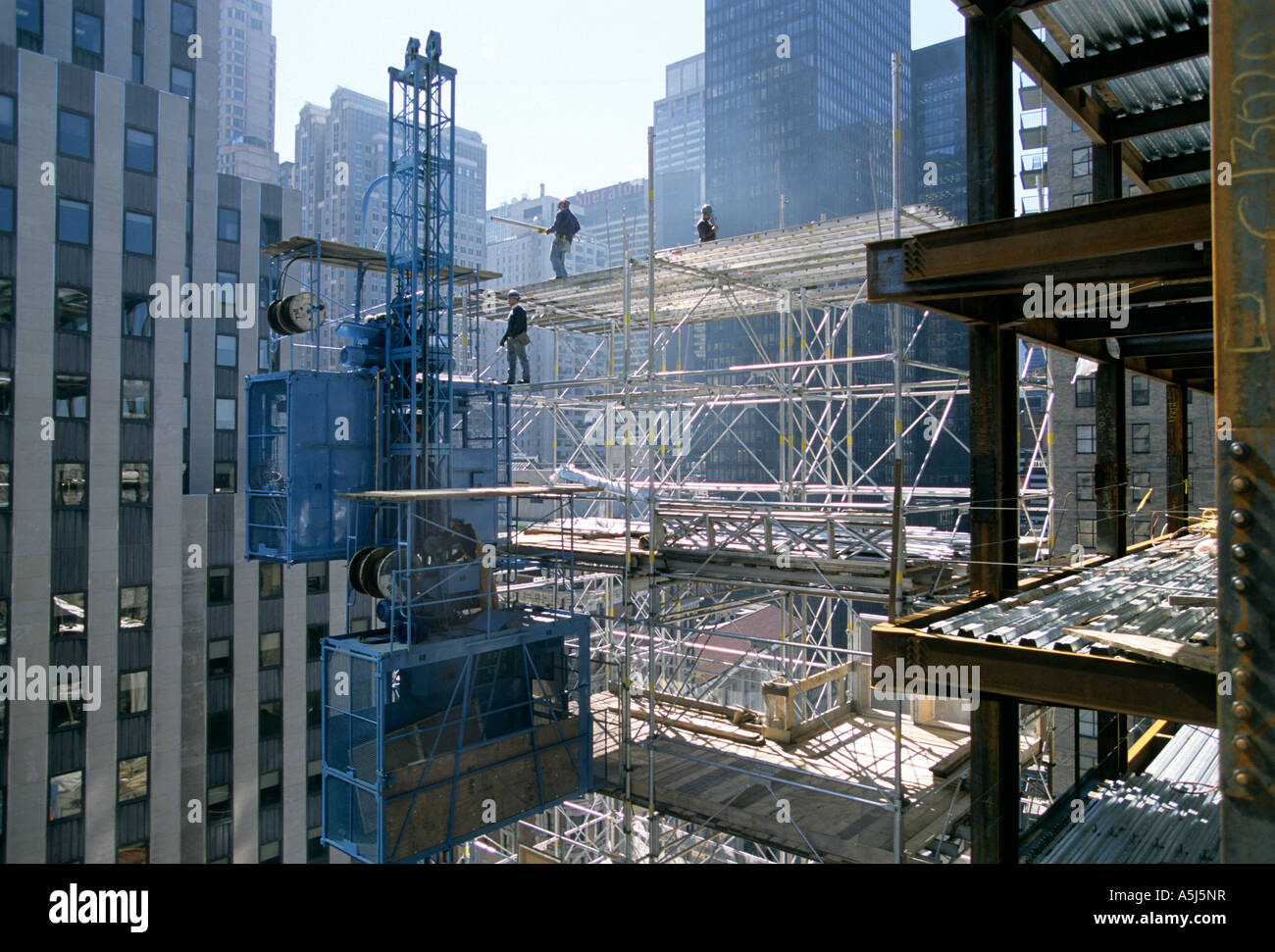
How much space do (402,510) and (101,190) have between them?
2315cm

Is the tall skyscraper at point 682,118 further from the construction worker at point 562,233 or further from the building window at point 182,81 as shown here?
the construction worker at point 562,233

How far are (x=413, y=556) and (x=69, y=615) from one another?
66.8ft

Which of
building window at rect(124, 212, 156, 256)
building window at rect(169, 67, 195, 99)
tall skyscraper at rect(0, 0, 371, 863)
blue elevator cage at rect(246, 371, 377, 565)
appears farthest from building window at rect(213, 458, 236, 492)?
blue elevator cage at rect(246, 371, 377, 565)

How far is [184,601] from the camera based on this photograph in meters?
30.8

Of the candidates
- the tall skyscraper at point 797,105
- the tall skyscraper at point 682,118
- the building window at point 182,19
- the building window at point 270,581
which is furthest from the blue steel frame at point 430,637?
the tall skyscraper at point 682,118

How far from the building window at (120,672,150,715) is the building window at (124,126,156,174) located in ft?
58.3

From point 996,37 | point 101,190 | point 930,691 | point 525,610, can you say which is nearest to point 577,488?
point 525,610

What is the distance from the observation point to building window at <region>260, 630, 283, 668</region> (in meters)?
32.7

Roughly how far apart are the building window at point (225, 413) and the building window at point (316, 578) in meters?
6.25

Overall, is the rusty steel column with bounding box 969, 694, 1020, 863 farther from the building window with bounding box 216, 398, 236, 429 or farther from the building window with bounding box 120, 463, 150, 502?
the building window with bounding box 216, 398, 236, 429

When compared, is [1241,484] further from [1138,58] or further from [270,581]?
[270,581]

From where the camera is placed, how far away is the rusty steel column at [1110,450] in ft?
38.5

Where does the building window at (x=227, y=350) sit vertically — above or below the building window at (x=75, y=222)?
below

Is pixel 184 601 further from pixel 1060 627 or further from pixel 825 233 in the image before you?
pixel 1060 627
